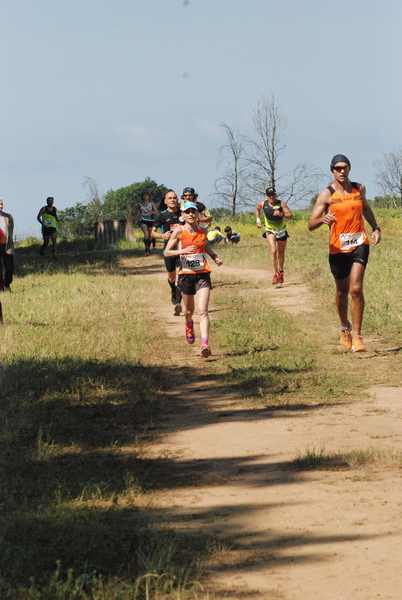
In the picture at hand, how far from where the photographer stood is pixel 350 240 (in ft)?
42.8

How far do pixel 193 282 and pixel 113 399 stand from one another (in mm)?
3885

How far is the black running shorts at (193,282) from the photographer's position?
14008 millimetres

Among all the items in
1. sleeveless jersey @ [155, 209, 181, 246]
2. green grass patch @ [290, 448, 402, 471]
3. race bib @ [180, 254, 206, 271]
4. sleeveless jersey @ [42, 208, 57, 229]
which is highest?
sleeveless jersey @ [155, 209, 181, 246]

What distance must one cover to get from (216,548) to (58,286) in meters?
18.3

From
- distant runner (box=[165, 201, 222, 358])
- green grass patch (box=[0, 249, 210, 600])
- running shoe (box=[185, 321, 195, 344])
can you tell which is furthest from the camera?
running shoe (box=[185, 321, 195, 344])

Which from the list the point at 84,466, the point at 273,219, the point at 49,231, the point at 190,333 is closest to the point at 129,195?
the point at 49,231

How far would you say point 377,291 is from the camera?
20.1 m

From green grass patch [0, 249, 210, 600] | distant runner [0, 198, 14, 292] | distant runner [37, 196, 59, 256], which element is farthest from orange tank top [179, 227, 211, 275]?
distant runner [37, 196, 59, 256]

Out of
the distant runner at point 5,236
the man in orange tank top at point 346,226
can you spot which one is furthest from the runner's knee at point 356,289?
the distant runner at point 5,236

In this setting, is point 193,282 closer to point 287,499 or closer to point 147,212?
point 287,499

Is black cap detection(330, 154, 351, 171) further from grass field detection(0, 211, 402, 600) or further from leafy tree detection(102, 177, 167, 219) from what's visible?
leafy tree detection(102, 177, 167, 219)

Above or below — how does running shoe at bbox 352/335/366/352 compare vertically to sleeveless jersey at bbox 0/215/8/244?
below

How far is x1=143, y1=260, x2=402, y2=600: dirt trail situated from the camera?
5375 mm

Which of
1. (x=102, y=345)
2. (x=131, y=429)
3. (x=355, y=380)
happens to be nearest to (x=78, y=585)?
(x=131, y=429)
